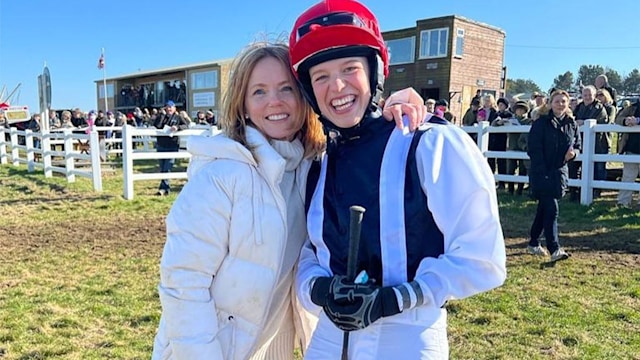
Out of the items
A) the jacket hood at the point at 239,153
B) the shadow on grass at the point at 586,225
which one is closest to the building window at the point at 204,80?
the shadow on grass at the point at 586,225

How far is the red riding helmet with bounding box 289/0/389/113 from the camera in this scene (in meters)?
1.57

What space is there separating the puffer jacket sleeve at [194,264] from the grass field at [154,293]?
2.28 metres

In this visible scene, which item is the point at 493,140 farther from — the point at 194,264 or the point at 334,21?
the point at 194,264

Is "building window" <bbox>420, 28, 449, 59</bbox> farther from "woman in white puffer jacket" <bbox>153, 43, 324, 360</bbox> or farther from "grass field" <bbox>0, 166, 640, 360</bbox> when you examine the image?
"woman in white puffer jacket" <bbox>153, 43, 324, 360</bbox>

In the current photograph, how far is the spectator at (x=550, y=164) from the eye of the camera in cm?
582

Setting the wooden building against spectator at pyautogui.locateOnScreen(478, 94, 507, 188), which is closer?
spectator at pyautogui.locateOnScreen(478, 94, 507, 188)

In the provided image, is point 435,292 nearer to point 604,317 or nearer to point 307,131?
point 307,131

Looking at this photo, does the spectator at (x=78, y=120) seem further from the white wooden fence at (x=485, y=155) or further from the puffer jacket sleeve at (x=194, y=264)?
the puffer jacket sleeve at (x=194, y=264)

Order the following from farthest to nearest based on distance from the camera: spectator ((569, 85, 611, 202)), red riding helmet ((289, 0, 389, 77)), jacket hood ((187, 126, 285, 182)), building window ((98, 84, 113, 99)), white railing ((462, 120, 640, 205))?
building window ((98, 84, 113, 99)) → spectator ((569, 85, 611, 202)) → white railing ((462, 120, 640, 205)) → jacket hood ((187, 126, 285, 182)) → red riding helmet ((289, 0, 389, 77))

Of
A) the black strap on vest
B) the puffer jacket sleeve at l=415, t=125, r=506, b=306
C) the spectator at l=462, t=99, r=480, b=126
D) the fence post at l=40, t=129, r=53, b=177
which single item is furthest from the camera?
the fence post at l=40, t=129, r=53, b=177

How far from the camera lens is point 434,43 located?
2708 centimetres

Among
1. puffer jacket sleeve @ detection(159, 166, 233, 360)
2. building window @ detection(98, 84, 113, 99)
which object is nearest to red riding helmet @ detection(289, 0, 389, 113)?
puffer jacket sleeve @ detection(159, 166, 233, 360)

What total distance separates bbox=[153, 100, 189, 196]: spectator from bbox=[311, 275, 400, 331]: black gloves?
9668 millimetres

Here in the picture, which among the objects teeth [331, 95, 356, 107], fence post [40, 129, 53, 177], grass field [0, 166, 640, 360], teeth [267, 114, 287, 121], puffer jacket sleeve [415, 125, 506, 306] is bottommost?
grass field [0, 166, 640, 360]
